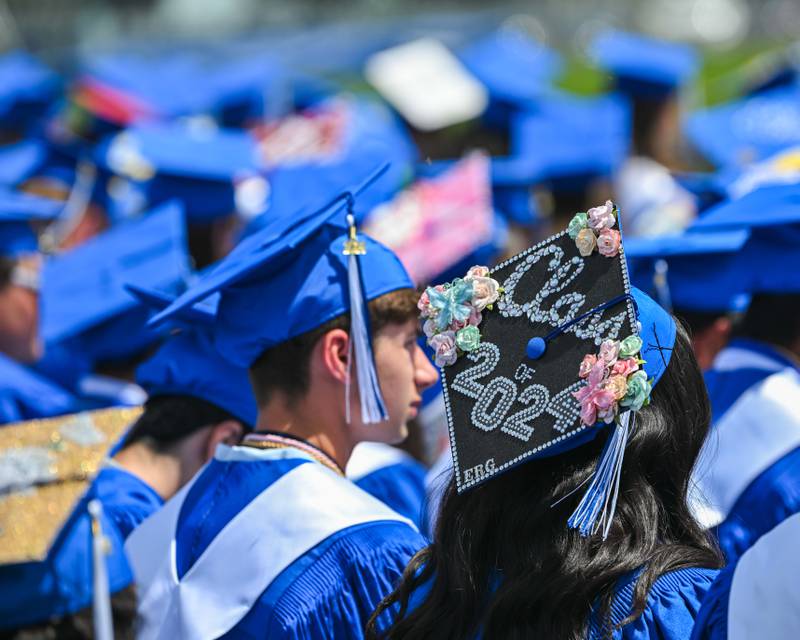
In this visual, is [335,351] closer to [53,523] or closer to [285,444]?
[285,444]

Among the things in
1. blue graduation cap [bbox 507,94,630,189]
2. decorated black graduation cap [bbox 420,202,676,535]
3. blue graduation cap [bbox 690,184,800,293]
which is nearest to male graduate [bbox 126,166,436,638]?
decorated black graduation cap [bbox 420,202,676,535]

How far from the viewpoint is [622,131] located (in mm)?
7422

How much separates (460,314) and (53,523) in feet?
5.06

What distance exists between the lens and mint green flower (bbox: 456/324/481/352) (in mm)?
1977

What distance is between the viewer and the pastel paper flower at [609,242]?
186 centimetres

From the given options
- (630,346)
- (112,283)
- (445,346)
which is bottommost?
(112,283)

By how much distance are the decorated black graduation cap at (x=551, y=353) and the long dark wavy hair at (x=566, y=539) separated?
51mm

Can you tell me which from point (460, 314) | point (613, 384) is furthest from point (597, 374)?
point (460, 314)

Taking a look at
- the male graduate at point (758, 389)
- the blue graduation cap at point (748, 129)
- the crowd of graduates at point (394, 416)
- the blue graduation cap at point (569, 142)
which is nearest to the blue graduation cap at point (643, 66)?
the blue graduation cap at point (569, 142)

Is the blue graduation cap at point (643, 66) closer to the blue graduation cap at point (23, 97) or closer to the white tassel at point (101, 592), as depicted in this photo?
the blue graduation cap at point (23, 97)

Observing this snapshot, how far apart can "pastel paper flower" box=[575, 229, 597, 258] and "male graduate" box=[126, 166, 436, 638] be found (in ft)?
2.27

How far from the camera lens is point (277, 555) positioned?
2.32 m

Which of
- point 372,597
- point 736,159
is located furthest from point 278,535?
point 736,159

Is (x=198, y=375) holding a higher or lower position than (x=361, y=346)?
lower
